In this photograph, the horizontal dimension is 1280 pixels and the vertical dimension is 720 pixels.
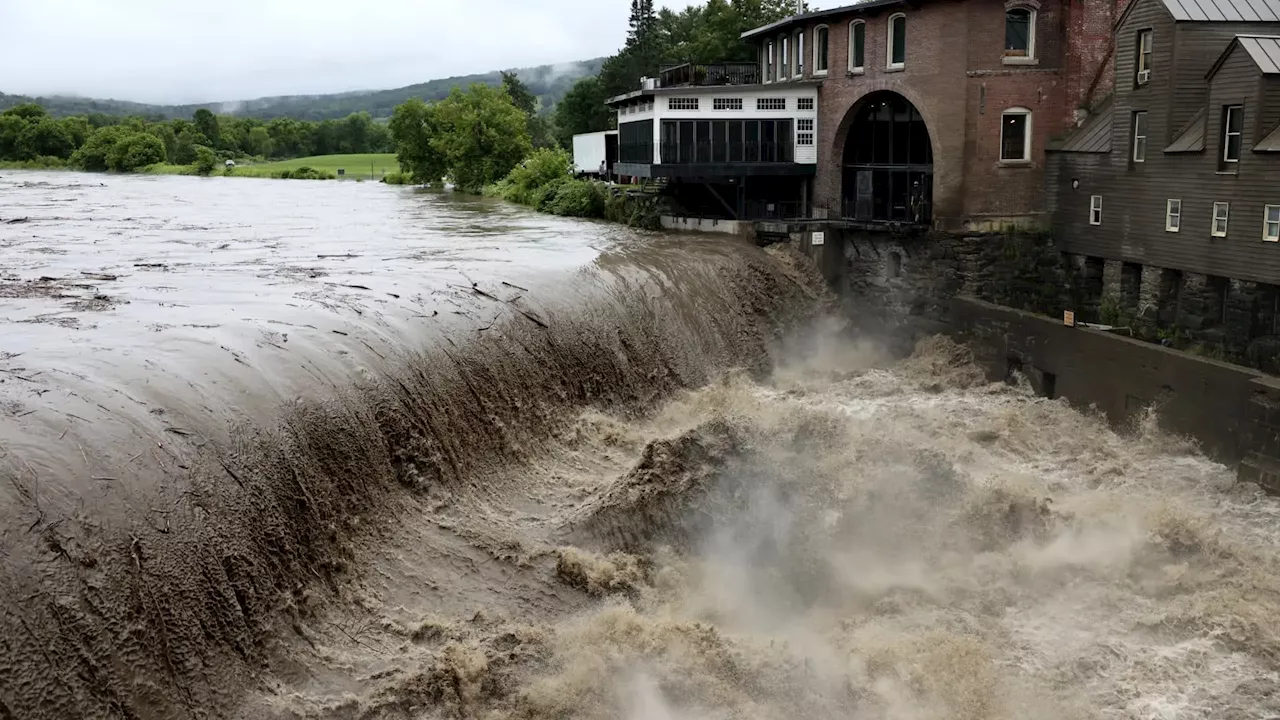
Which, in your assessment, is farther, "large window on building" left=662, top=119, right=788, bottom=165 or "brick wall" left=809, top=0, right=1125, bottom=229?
"large window on building" left=662, top=119, right=788, bottom=165

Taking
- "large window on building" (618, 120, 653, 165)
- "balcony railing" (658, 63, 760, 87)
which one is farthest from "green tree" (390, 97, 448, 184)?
"balcony railing" (658, 63, 760, 87)

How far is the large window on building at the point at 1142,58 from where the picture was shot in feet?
86.6

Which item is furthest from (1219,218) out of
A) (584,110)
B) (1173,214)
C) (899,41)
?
(584,110)

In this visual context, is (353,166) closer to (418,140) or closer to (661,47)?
(418,140)

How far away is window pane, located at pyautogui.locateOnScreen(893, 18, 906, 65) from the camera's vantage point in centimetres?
3247

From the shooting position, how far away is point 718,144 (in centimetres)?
3700

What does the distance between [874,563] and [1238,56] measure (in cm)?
1410

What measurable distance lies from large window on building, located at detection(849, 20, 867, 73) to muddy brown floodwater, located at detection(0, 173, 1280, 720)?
1290cm

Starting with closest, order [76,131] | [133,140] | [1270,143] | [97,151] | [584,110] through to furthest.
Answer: [1270,143] < [584,110] < [133,140] < [97,151] < [76,131]

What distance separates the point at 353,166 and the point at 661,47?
60.2 m

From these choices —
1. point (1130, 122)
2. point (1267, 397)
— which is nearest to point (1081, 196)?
point (1130, 122)

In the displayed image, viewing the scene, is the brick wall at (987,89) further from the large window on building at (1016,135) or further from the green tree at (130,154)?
the green tree at (130,154)

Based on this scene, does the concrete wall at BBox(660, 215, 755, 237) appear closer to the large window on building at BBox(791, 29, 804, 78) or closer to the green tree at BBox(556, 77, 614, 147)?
the large window on building at BBox(791, 29, 804, 78)

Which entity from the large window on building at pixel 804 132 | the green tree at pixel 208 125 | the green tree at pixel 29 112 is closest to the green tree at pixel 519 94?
the green tree at pixel 208 125
